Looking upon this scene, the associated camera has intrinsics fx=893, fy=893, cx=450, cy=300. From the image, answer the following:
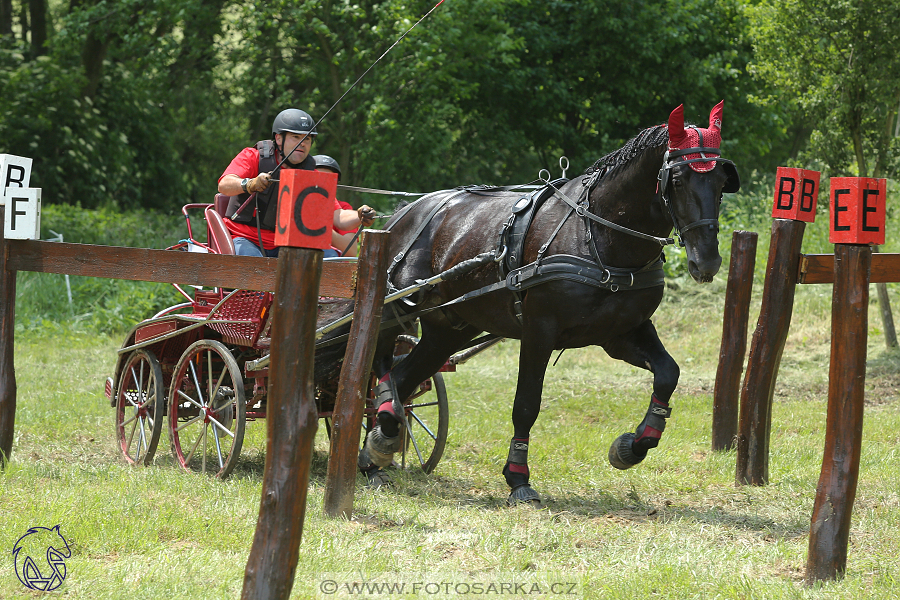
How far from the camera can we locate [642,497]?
5230 mm

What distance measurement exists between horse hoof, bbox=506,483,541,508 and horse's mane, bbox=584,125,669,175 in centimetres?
184

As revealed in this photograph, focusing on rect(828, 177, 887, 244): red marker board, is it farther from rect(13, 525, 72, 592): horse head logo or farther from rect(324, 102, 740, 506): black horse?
rect(13, 525, 72, 592): horse head logo

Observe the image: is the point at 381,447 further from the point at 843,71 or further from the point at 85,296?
the point at 85,296

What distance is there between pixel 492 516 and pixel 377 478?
1.34 meters

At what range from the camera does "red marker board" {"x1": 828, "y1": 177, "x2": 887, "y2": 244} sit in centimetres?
360

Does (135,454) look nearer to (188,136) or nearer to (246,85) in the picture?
(246,85)

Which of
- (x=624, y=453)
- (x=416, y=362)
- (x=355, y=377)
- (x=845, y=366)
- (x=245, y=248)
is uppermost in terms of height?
(x=245, y=248)

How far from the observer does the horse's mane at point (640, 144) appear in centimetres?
459

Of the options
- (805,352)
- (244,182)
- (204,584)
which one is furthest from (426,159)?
(204,584)

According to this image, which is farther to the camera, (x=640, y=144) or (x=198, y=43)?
(x=198, y=43)

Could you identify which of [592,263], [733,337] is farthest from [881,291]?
[592,263]

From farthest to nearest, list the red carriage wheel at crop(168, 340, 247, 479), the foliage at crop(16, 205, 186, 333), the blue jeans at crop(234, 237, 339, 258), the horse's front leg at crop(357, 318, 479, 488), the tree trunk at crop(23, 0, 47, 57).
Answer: the tree trunk at crop(23, 0, 47, 57) < the foliage at crop(16, 205, 186, 333) < the blue jeans at crop(234, 237, 339, 258) < the horse's front leg at crop(357, 318, 479, 488) < the red carriage wheel at crop(168, 340, 247, 479)

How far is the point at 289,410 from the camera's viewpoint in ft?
10.5

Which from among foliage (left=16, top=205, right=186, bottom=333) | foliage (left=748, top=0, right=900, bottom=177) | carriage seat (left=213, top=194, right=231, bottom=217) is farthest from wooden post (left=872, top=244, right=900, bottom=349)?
foliage (left=16, top=205, right=186, bottom=333)
